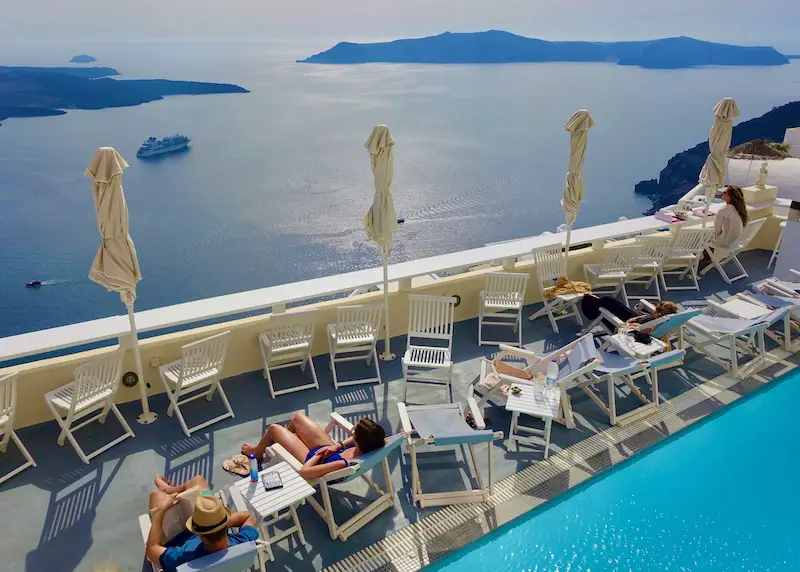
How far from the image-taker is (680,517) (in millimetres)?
4301

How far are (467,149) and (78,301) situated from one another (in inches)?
2446

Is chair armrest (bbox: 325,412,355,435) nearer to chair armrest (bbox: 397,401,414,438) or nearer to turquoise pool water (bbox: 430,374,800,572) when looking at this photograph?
chair armrest (bbox: 397,401,414,438)

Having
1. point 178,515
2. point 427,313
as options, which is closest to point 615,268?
point 427,313

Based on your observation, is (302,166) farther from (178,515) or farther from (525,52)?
(525,52)

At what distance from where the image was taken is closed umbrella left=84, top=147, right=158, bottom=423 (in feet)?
14.5

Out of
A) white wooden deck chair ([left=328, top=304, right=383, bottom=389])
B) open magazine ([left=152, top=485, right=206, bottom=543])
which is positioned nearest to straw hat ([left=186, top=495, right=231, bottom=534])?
open magazine ([left=152, top=485, right=206, bottom=543])

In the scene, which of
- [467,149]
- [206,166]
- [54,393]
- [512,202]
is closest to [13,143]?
[206,166]

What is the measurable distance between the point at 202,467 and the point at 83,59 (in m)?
146

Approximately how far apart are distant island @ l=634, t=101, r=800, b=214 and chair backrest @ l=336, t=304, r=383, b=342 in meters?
81.0

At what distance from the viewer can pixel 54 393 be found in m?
4.87

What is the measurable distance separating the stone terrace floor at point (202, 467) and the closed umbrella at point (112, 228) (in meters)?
0.94

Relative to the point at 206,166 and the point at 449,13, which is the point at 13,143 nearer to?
the point at 206,166

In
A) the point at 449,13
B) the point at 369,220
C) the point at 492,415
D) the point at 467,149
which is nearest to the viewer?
the point at 492,415

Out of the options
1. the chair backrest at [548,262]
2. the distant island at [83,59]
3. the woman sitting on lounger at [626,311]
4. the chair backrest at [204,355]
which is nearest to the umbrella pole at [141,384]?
the chair backrest at [204,355]
